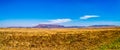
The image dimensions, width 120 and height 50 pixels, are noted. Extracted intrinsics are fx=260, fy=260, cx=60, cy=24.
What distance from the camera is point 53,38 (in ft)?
92.2

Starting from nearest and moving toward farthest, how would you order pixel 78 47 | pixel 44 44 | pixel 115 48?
1. pixel 115 48
2. pixel 78 47
3. pixel 44 44

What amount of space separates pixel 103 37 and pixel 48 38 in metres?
6.01

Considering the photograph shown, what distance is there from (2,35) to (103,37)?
11244 millimetres

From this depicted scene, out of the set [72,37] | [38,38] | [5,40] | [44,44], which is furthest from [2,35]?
[72,37]

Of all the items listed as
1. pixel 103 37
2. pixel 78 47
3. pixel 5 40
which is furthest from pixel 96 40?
pixel 5 40

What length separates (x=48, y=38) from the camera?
28.1 metres

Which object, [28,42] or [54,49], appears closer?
[54,49]

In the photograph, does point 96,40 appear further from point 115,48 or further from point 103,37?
point 115,48

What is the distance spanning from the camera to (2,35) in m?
29.2

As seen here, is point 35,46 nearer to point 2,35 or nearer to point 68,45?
point 68,45

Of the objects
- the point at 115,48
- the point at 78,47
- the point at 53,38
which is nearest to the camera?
the point at 115,48

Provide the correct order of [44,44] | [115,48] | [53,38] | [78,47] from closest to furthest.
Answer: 1. [115,48]
2. [78,47]
3. [44,44]
4. [53,38]

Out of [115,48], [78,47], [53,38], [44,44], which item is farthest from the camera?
[53,38]

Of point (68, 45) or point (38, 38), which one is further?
point (38, 38)
